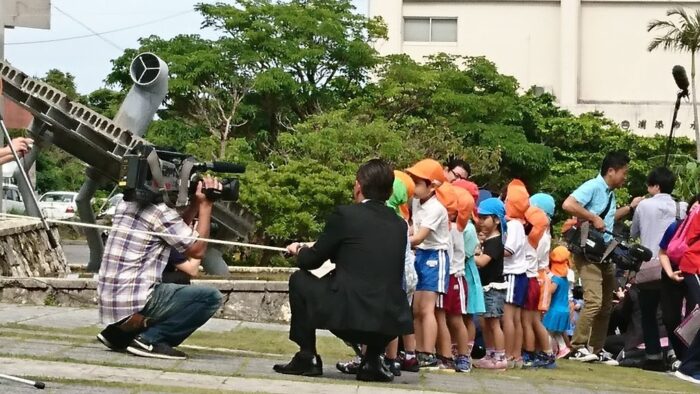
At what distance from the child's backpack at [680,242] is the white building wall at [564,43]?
1871 inches

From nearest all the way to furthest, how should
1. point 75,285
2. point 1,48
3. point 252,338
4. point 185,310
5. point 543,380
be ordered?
point 185,310 < point 543,380 < point 252,338 < point 75,285 < point 1,48

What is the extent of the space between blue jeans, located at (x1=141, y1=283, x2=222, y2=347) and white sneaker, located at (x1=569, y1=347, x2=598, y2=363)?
5108mm

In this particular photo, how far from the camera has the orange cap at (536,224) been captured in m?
12.1

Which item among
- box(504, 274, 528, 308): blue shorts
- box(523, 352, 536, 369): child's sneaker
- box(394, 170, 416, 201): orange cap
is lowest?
box(523, 352, 536, 369): child's sneaker

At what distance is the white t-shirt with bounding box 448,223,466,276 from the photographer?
1079cm

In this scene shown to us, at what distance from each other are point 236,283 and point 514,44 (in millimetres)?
46602

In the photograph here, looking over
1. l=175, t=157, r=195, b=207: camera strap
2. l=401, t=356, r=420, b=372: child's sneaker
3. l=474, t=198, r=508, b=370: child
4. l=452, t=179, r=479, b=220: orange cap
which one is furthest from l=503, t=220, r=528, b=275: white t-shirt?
l=175, t=157, r=195, b=207: camera strap

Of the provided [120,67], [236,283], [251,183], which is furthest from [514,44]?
[236,283]

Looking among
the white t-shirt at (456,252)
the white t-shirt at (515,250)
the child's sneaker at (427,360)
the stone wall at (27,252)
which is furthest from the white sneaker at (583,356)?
the stone wall at (27,252)

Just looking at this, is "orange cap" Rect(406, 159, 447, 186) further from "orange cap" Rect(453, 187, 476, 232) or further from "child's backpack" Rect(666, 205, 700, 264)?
"child's backpack" Rect(666, 205, 700, 264)

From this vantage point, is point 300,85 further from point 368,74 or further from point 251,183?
point 251,183

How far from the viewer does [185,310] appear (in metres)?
9.52

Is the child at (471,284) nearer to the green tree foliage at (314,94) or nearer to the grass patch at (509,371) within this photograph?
the grass patch at (509,371)

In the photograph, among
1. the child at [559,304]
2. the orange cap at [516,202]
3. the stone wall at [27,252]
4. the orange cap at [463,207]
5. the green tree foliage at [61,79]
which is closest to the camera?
the orange cap at [463,207]
